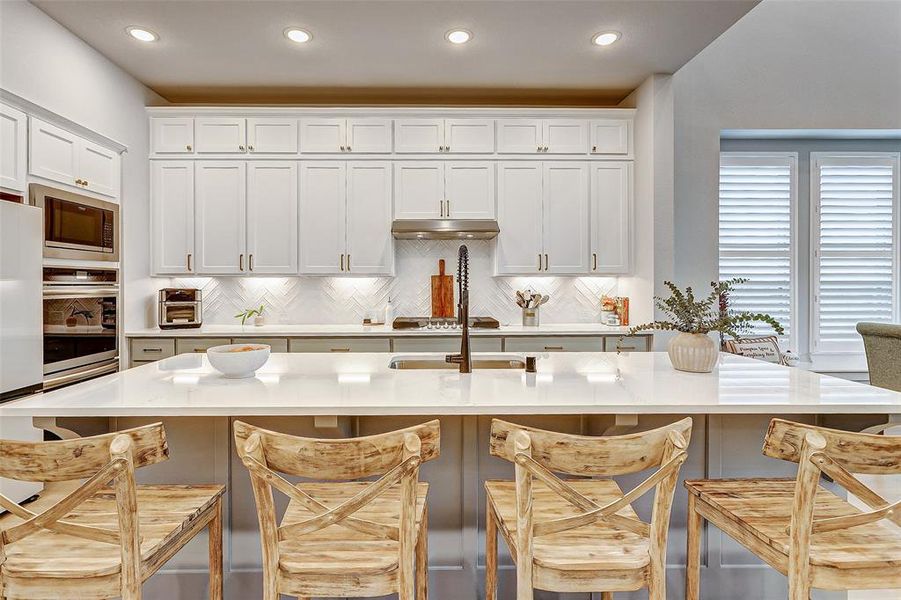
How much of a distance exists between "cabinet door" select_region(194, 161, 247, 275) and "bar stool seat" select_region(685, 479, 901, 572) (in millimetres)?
3657

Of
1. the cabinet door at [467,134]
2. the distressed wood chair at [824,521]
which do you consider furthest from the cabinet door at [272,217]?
the distressed wood chair at [824,521]

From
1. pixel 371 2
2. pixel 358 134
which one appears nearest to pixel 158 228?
pixel 358 134

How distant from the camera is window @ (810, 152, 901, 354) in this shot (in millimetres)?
4574

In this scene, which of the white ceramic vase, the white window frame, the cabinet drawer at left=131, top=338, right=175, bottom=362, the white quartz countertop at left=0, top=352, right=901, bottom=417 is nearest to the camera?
the white quartz countertop at left=0, top=352, right=901, bottom=417

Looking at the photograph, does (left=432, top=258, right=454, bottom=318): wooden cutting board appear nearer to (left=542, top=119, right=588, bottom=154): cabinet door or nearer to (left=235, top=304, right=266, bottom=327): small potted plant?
(left=542, top=119, right=588, bottom=154): cabinet door

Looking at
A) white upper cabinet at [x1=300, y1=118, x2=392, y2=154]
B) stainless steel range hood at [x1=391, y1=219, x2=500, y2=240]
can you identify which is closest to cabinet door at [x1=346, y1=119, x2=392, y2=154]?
white upper cabinet at [x1=300, y1=118, x2=392, y2=154]

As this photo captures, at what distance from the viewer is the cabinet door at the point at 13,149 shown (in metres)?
2.48

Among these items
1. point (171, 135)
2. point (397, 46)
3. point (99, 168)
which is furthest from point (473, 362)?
point (171, 135)

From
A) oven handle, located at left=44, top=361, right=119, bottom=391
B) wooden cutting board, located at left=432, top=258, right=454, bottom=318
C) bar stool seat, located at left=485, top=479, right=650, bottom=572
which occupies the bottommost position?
bar stool seat, located at left=485, top=479, right=650, bottom=572

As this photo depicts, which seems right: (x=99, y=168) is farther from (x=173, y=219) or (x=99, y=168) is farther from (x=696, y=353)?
(x=696, y=353)

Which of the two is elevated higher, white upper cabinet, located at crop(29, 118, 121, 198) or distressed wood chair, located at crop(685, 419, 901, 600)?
white upper cabinet, located at crop(29, 118, 121, 198)

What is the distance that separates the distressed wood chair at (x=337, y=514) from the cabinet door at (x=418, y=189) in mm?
3005

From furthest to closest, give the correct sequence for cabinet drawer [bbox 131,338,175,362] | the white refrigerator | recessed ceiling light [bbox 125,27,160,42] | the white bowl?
cabinet drawer [bbox 131,338,175,362] → recessed ceiling light [bbox 125,27,160,42] → the white refrigerator → the white bowl

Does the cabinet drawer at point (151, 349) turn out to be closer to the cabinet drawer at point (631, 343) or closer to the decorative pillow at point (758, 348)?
the cabinet drawer at point (631, 343)
